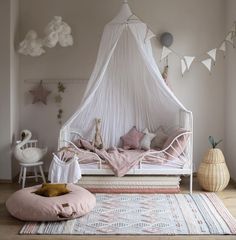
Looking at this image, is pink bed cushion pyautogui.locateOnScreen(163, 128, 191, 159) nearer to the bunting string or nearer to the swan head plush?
the bunting string

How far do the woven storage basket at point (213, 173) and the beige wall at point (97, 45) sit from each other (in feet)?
2.78

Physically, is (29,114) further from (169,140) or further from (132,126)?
(169,140)

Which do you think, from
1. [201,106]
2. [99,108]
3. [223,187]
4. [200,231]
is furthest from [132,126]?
[200,231]

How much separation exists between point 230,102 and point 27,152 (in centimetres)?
300

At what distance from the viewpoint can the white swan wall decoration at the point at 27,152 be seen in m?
5.87

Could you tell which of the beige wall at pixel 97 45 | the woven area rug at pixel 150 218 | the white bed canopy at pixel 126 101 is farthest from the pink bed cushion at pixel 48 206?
the beige wall at pixel 97 45

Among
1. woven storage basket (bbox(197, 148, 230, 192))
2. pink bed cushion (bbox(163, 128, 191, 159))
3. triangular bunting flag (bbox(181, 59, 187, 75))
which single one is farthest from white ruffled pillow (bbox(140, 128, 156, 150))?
Answer: triangular bunting flag (bbox(181, 59, 187, 75))

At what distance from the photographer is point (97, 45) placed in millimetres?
6492

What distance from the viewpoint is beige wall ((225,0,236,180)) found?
20.1 ft

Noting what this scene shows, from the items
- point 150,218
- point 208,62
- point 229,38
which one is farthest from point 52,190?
point 229,38

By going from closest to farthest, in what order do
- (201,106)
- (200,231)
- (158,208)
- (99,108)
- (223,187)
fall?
(200,231) < (158,208) < (223,187) < (99,108) < (201,106)

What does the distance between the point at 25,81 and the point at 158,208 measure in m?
3.00

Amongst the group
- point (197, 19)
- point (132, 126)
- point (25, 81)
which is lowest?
point (132, 126)

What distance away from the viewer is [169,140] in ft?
18.9
